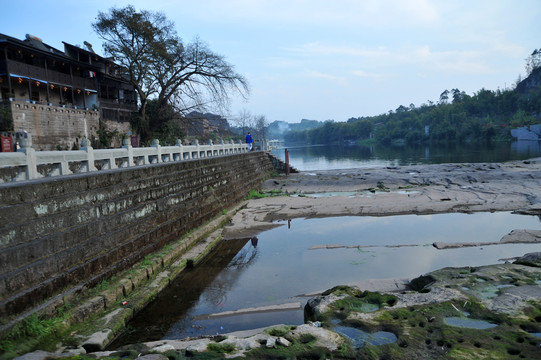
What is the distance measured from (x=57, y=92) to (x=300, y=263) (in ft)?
93.8

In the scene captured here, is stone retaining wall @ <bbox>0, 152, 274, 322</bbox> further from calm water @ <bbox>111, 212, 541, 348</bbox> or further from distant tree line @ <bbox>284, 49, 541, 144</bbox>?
distant tree line @ <bbox>284, 49, 541, 144</bbox>

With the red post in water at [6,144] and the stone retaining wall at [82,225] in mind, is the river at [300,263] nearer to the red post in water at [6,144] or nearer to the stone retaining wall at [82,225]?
the stone retaining wall at [82,225]

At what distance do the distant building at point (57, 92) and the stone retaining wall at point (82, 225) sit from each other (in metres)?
16.3

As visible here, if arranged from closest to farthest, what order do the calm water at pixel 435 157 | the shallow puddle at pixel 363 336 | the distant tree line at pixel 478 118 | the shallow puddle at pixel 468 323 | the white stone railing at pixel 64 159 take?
the shallow puddle at pixel 363 336
the shallow puddle at pixel 468 323
the white stone railing at pixel 64 159
the calm water at pixel 435 157
the distant tree line at pixel 478 118

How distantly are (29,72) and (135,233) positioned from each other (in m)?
22.0

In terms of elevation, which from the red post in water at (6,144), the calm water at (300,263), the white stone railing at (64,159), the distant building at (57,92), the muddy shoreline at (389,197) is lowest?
the calm water at (300,263)

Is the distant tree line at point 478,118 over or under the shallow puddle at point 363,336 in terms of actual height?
over

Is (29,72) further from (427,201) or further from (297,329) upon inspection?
(297,329)

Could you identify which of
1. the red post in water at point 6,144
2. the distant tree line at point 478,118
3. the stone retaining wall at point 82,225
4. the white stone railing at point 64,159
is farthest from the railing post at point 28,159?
the distant tree line at point 478,118

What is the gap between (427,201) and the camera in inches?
555

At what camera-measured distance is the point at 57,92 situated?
29031mm

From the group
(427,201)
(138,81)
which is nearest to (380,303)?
(427,201)

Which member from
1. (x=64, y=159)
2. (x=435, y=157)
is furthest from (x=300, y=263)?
(x=435, y=157)

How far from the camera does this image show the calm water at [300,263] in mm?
5637
